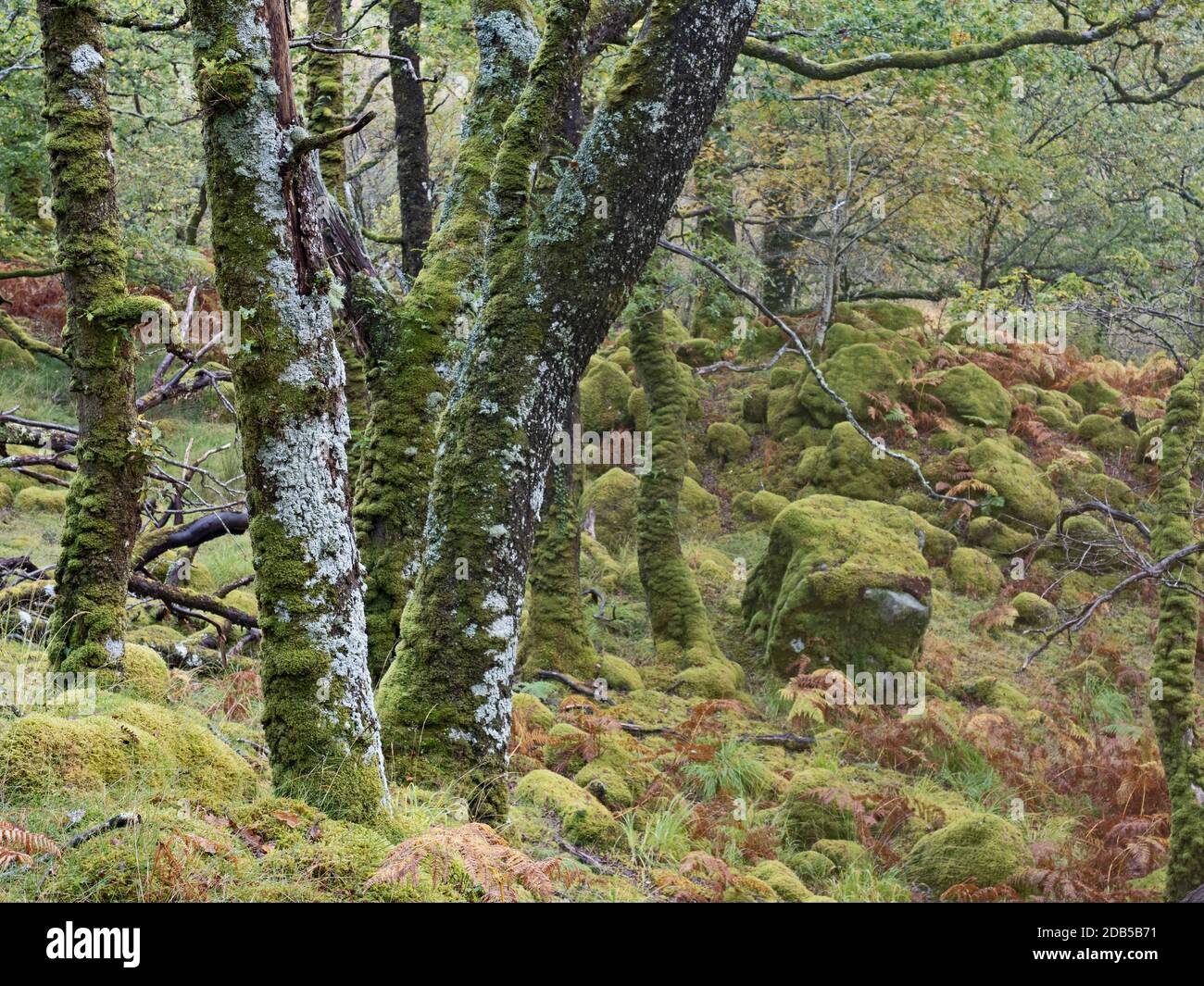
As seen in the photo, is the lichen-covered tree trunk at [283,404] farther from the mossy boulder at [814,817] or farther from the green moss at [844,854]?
the mossy boulder at [814,817]

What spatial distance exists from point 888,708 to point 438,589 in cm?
735

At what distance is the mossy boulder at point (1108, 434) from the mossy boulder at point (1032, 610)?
5.13m

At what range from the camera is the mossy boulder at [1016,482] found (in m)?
15.3

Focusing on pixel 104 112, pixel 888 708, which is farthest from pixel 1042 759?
pixel 104 112

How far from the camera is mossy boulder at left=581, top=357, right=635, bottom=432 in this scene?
16969 millimetres

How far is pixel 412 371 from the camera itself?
560 centimetres

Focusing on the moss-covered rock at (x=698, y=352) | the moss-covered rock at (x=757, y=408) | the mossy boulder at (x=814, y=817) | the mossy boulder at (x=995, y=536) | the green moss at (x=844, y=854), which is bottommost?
the green moss at (x=844, y=854)

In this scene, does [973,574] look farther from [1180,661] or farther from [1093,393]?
[1180,661]

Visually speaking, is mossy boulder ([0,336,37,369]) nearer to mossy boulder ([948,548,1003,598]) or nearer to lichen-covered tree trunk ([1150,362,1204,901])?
mossy boulder ([948,548,1003,598])

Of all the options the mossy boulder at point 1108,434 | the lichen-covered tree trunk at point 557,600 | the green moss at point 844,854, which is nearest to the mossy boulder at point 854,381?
the mossy boulder at point 1108,434

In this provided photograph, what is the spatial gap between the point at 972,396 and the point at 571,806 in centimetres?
1345

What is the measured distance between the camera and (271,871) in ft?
10.2

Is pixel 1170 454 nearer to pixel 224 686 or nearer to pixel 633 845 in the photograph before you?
pixel 633 845

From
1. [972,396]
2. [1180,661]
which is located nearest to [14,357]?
[972,396]
